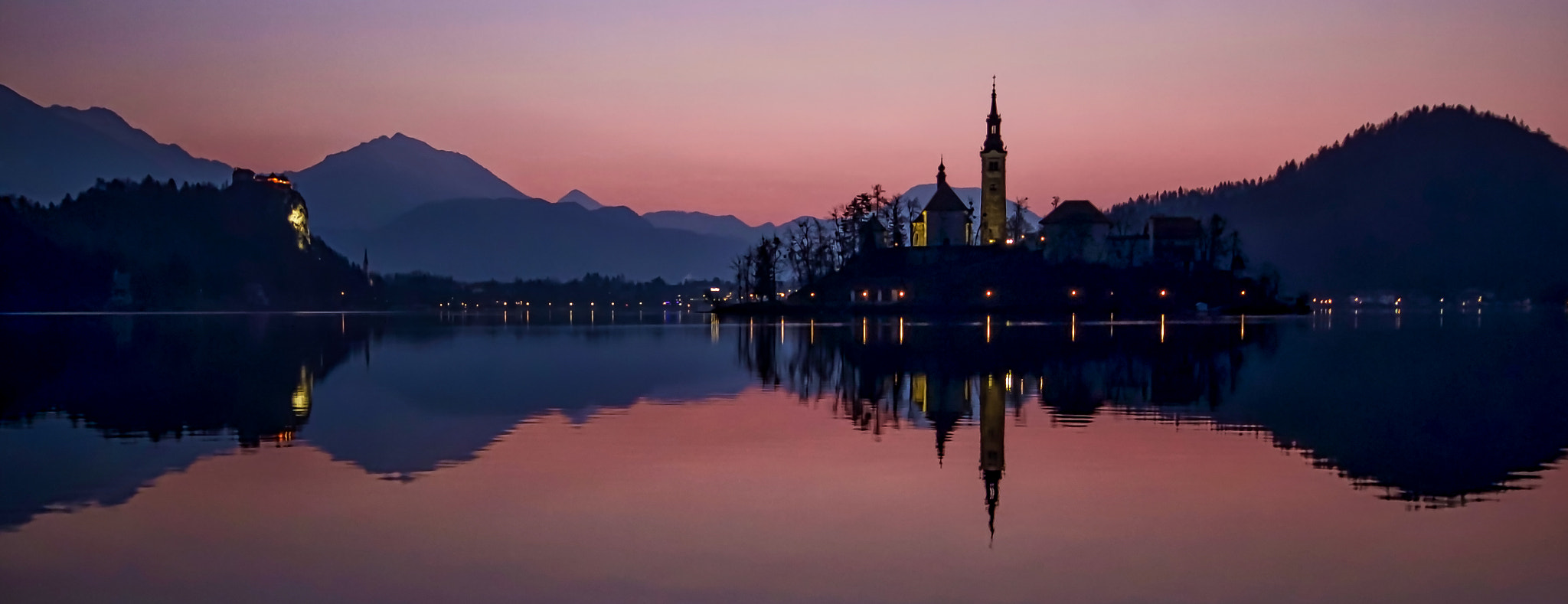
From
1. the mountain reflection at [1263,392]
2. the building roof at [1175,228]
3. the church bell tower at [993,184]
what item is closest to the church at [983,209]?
the church bell tower at [993,184]

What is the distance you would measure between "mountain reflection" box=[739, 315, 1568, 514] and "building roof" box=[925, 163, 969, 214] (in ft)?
273

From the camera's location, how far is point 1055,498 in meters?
17.8

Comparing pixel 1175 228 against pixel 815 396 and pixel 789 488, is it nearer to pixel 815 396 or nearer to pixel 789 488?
pixel 815 396

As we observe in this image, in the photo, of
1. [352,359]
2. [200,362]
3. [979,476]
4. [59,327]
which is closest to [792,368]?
[352,359]

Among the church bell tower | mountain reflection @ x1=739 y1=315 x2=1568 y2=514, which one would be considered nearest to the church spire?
the church bell tower

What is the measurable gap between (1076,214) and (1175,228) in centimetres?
1309

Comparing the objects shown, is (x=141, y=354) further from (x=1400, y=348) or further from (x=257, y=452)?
(x=1400, y=348)

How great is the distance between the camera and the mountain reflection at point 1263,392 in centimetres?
2208

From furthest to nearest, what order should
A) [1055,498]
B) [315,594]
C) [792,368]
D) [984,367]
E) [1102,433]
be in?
[792,368]
[984,367]
[1102,433]
[1055,498]
[315,594]

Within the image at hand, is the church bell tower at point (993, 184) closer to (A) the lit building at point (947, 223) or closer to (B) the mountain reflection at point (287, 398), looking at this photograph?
(A) the lit building at point (947, 223)

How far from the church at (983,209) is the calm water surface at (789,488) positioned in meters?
113

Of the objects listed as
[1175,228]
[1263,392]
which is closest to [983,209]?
[1175,228]

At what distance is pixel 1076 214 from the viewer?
6324 inches

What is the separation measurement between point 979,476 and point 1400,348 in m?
51.2
